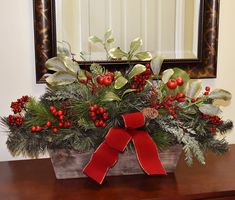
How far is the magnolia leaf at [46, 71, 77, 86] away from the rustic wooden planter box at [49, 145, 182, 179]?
18 cm

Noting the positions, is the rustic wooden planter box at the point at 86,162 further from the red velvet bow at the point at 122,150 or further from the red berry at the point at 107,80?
the red berry at the point at 107,80

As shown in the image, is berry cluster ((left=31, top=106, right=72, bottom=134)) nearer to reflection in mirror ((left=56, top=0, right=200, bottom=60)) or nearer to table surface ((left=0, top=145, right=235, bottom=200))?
table surface ((left=0, top=145, right=235, bottom=200))

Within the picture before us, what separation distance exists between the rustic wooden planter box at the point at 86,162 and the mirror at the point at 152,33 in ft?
1.12

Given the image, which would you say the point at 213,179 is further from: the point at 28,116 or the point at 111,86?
the point at 28,116

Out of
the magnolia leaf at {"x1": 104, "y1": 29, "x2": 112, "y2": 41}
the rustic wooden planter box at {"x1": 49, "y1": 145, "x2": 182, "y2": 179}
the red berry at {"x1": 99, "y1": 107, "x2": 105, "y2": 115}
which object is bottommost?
the rustic wooden planter box at {"x1": 49, "y1": 145, "x2": 182, "y2": 179}

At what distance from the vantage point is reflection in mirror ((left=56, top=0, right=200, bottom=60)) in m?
1.13

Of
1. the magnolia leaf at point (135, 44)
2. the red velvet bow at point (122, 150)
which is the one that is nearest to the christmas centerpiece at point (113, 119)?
the red velvet bow at point (122, 150)

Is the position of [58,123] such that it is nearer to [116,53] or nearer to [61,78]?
[61,78]

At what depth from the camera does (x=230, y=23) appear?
4.20 ft

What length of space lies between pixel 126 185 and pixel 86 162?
0.40ft

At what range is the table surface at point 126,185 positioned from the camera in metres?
0.83

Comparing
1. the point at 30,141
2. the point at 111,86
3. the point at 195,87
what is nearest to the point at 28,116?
the point at 30,141

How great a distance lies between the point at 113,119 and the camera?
0.88m

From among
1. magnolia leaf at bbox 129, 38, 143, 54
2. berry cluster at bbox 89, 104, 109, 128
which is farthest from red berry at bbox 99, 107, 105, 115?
magnolia leaf at bbox 129, 38, 143, 54
